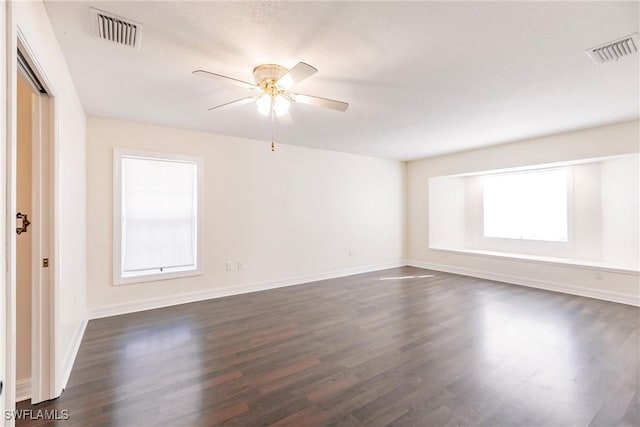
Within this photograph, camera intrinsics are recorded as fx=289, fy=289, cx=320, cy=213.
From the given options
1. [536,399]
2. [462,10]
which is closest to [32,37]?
[462,10]

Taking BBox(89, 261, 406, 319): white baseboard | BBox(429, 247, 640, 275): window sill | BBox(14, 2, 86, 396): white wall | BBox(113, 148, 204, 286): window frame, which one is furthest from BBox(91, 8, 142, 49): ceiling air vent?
BBox(429, 247, 640, 275): window sill

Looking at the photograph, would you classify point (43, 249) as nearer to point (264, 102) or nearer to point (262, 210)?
point (264, 102)

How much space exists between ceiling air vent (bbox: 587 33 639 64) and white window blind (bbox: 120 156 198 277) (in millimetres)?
4488

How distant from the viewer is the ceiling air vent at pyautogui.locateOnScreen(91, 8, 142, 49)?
181 centimetres

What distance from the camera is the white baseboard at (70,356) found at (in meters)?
2.13

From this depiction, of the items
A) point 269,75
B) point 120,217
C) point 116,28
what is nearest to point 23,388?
point 120,217

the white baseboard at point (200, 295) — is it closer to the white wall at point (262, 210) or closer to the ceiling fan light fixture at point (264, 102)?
the white wall at point (262, 210)

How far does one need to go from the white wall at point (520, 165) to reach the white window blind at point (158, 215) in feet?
15.8

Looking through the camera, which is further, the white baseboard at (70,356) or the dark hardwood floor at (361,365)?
the white baseboard at (70,356)

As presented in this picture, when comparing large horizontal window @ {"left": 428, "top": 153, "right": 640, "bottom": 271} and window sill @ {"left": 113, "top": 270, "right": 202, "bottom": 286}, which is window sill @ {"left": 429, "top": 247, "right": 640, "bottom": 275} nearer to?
Result: large horizontal window @ {"left": 428, "top": 153, "right": 640, "bottom": 271}

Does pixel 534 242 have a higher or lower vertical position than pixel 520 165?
lower

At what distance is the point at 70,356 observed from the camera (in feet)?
8.07

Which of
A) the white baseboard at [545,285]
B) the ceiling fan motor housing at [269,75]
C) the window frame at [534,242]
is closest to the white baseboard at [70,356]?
the ceiling fan motor housing at [269,75]

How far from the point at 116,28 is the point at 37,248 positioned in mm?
1550
